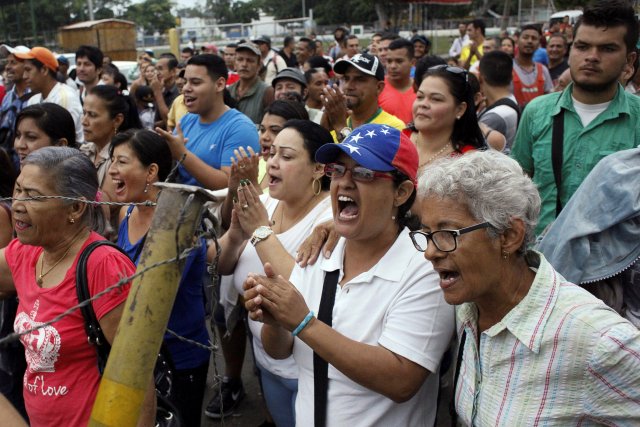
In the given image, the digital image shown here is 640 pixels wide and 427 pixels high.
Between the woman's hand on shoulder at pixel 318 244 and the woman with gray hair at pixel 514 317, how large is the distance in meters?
0.55

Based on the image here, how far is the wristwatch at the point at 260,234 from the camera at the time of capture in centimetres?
271

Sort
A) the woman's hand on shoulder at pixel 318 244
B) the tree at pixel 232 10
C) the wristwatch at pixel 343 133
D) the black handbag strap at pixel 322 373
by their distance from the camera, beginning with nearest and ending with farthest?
the black handbag strap at pixel 322 373 < the woman's hand on shoulder at pixel 318 244 < the wristwatch at pixel 343 133 < the tree at pixel 232 10

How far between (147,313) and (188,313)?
154 cm

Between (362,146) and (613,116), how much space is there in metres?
1.52

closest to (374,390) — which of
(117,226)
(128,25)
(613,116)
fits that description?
(613,116)

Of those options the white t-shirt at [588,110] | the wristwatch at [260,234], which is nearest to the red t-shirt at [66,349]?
the wristwatch at [260,234]

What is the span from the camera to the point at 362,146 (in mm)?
2195

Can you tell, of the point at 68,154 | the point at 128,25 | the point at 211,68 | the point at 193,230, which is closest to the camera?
the point at 193,230

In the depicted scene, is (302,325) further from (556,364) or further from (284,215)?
(284,215)

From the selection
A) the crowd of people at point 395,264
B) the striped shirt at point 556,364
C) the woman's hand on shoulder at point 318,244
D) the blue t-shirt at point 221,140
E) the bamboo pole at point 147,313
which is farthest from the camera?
the blue t-shirt at point 221,140

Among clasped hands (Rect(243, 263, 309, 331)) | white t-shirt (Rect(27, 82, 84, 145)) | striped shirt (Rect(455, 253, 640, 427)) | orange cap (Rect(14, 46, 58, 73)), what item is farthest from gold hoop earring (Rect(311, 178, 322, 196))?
orange cap (Rect(14, 46, 58, 73))

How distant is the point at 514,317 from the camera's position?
1.82m

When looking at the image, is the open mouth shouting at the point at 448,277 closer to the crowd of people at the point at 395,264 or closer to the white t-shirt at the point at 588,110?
the crowd of people at the point at 395,264

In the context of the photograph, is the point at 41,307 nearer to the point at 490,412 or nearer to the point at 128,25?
the point at 490,412
